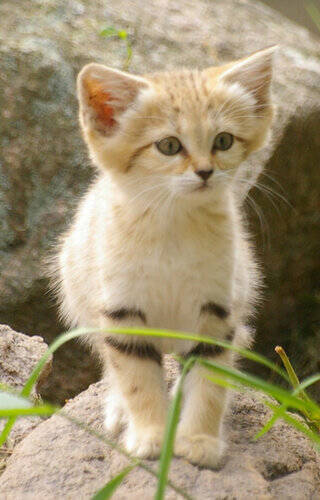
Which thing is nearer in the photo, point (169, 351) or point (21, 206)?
point (169, 351)

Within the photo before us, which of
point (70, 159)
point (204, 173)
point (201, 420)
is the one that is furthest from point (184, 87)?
point (70, 159)

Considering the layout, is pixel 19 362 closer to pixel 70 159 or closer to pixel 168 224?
pixel 168 224

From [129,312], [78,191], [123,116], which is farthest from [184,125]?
[78,191]

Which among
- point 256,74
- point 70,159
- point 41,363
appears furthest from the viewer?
point 70,159

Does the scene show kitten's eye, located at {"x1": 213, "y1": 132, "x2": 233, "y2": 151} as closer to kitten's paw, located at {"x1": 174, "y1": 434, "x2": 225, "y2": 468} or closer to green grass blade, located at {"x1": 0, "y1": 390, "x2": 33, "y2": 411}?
kitten's paw, located at {"x1": 174, "y1": 434, "x2": 225, "y2": 468}

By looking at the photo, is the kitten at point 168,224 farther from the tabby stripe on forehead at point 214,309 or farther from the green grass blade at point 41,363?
the green grass blade at point 41,363

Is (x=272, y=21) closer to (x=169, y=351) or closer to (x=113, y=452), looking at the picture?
(x=169, y=351)

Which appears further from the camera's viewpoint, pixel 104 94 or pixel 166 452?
pixel 104 94
